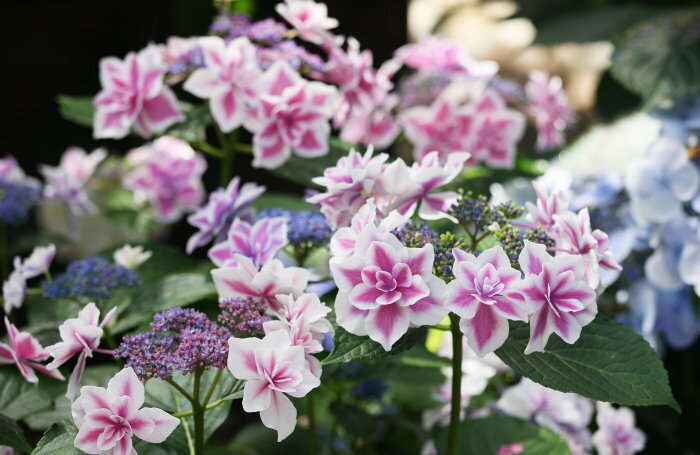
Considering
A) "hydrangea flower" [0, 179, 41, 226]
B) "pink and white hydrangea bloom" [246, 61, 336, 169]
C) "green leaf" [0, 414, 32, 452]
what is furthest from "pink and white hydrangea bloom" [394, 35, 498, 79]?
"green leaf" [0, 414, 32, 452]

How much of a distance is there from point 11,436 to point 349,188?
33 cm

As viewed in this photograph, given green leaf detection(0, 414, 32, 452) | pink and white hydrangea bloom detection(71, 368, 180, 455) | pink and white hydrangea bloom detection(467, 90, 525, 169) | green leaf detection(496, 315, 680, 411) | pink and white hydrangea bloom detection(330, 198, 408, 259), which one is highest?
pink and white hydrangea bloom detection(330, 198, 408, 259)

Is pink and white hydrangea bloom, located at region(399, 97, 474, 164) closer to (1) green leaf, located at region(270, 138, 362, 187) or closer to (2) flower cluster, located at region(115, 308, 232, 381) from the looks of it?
(1) green leaf, located at region(270, 138, 362, 187)

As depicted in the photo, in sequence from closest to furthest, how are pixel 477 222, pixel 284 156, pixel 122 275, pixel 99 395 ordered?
pixel 99 395
pixel 477 222
pixel 122 275
pixel 284 156

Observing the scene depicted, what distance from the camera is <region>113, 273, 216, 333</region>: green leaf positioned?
80 centimetres

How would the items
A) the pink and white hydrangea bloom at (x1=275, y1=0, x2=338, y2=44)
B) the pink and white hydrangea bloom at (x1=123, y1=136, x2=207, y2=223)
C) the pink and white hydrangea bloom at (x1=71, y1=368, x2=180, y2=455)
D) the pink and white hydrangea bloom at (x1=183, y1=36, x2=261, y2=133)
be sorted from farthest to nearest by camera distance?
1. the pink and white hydrangea bloom at (x1=123, y1=136, x2=207, y2=223)
2. the pink and white hydrangea bloom at (x1=275, y1=0, x2=338, y2=44)
3. the pink and white hydrangea bloom at (x1=183, y1=36, x2=261, y2=133)
4. the pink and white hydrangea bloom at (x1=71, y1=368, x2=180, y2=455)

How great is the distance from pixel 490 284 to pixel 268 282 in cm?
17

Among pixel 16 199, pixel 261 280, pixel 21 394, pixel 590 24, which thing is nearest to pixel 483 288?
pixel 261 280

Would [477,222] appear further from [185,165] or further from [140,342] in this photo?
[185,165]

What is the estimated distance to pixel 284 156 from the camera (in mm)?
922

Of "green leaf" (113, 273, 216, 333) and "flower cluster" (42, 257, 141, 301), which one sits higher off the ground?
"flower cluster" (42, 257, 141, 301)

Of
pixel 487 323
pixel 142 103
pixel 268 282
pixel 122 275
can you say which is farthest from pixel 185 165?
pixel 487 323

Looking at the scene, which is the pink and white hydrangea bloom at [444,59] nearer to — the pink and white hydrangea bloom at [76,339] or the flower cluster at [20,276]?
the flower cluster at [20,276]

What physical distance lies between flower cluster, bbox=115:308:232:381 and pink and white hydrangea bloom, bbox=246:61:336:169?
13.5 inches
